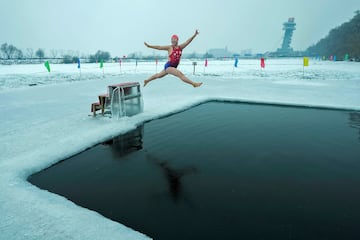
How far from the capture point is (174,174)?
4.73 metres

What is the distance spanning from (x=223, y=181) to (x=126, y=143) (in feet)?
10.3

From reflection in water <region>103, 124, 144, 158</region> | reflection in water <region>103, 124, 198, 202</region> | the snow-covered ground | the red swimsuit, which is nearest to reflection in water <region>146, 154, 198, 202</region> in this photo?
reflection in water <region>103, 124, 198, 202</region>

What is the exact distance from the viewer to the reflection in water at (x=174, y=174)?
159 inches

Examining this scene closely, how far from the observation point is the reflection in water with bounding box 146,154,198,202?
405 centimetres

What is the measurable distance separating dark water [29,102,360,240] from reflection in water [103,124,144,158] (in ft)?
0.09

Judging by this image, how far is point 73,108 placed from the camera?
415 inches

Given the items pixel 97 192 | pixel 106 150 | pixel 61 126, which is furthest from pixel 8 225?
pixel 61 126

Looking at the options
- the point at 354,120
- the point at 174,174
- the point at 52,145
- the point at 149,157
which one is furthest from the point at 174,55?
the point at 354,120

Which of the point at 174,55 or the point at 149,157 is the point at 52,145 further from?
the point at 174,55

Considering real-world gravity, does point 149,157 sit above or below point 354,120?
below

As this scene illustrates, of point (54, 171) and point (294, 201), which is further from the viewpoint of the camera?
point (54, 171)

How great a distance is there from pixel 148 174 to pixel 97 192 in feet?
3.35

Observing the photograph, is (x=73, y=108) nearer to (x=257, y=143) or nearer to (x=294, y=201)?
(x=257, y=143)

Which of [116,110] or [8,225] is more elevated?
[116,110]
